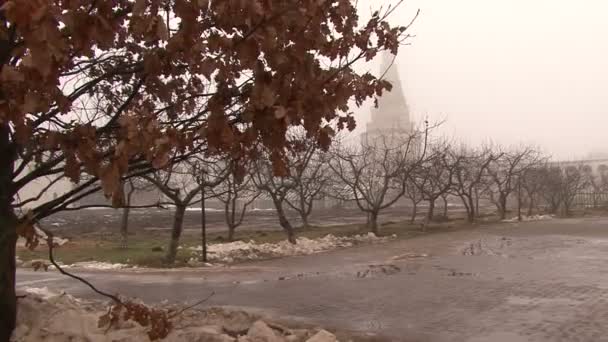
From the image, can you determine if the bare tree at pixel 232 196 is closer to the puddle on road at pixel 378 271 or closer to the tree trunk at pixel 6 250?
the puddle on road at pixel 378 271

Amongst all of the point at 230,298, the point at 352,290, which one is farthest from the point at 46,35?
the point at 352,290

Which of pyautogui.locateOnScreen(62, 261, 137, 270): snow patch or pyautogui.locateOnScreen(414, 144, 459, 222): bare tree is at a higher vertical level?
pyautogui.locateOnScreen(414, 144, 459, 222): bare tree

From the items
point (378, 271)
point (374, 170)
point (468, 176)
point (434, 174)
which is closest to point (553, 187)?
point (468, 176)

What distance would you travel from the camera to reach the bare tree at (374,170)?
26031 millimetres

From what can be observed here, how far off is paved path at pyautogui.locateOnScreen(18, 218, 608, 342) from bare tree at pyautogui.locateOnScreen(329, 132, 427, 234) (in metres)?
7.51

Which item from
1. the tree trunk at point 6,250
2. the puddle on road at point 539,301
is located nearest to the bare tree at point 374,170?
the puddle on road at point 539,301

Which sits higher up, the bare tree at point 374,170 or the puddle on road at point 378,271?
the bare tree at point 374,170

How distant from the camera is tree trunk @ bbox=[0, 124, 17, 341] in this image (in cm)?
518

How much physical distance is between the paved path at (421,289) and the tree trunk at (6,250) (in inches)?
153

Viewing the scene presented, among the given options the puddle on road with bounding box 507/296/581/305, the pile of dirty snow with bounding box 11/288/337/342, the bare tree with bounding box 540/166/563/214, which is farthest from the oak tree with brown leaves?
the bare tree with bounding box 540/166/563/214

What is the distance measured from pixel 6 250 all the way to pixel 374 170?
98.1 feet

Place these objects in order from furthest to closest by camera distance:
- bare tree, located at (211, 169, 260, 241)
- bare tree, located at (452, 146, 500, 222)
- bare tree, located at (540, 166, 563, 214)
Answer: bare tree, located at (540, 166, 563, 214) < bare tree, located at (452, 146, 500, 222) < bare tree, located at (211, 169, 260, 241)

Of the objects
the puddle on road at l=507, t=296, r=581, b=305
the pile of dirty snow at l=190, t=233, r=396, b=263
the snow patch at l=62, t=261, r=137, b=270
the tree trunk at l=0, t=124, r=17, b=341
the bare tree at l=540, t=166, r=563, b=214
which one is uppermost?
the bare tree at l=540, t=166, r=563, b=214

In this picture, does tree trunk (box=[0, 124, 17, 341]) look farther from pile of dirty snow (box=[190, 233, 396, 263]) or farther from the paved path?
pile of dirty snow (box=[190, 233, 396, 263])
